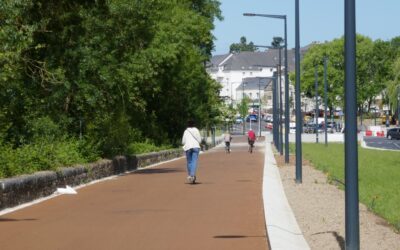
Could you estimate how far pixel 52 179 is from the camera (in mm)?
20859

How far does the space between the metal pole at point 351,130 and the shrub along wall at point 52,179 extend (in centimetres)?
846

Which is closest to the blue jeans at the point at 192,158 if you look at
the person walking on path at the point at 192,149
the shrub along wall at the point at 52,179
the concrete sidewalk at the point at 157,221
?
the person walking on path at the point at 192,149

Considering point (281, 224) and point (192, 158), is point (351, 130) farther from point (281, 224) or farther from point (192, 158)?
point (192, 158)

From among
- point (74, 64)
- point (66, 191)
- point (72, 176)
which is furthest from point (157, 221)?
point (74, 64)

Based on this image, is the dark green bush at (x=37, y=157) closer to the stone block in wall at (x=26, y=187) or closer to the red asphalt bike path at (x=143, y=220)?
the stone block in wall at (x=26, y=187)

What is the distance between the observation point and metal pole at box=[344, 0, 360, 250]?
9797 mm

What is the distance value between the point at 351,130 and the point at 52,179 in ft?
39.9

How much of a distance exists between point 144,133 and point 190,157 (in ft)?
105

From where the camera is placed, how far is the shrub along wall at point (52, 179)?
A: 1722 cm

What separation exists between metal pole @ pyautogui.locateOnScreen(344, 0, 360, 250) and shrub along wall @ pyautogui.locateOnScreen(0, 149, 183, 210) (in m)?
8.46

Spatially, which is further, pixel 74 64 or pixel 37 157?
pixel 74 64

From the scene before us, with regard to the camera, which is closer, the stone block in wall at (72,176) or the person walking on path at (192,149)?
the stone block in wall at (72,176)

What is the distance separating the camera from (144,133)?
56.6 meters

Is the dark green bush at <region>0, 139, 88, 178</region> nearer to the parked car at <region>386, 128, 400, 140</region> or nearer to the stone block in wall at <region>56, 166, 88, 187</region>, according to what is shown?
the stone block in wall at <region>56, 166, 88, 187</region>
